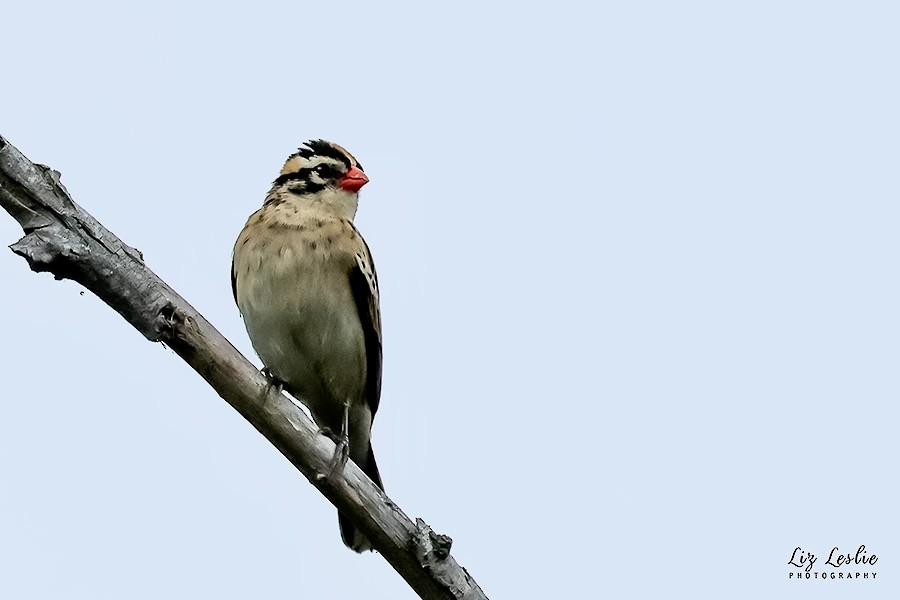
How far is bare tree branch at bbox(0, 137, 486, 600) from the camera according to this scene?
533 cm

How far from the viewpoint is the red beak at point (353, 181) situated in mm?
8633

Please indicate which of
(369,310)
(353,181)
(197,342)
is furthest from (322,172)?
(197,342)

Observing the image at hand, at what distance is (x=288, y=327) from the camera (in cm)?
787

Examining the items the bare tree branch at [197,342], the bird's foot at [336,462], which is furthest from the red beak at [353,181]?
the bird's foot at [336,462]

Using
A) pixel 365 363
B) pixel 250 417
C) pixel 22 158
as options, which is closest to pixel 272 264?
pixel 365 363

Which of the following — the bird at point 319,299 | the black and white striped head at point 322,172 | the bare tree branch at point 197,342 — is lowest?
the bare tree branch at point 197,342

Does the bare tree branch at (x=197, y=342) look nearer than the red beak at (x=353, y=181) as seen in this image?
Yes

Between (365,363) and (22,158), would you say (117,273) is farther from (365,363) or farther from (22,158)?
(365,363)

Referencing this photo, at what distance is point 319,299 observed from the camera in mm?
7910

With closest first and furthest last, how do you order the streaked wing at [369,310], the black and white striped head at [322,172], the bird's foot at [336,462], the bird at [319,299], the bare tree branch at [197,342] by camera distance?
the bare tree branch at [197,342]
the bird's foot at [336,462]
the bird at [319,299]
the streaked wing at [369,310]
the black and white striped head at [322,172]

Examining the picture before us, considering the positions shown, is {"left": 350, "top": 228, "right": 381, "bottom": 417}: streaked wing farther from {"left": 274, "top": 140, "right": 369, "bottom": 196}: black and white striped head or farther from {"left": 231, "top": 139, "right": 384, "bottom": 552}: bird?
{"left": 274, "top": 140, "right": 369, "bottom": 196}: black and white striped head

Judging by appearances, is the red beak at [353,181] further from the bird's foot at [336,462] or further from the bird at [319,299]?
the bird's foot at [336,462]

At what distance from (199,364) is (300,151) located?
140 inches

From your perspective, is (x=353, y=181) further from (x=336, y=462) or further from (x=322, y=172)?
(x=336, y=462)
